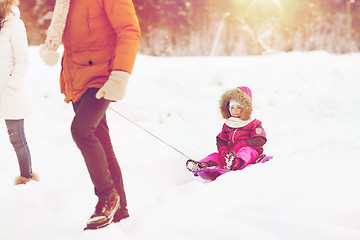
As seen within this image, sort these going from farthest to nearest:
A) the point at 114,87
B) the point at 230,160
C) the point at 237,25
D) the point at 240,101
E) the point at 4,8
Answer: the point at 237,25 < the point at 240,101 < the point at 230,160 < the point at 4,8 < the point at 114,87

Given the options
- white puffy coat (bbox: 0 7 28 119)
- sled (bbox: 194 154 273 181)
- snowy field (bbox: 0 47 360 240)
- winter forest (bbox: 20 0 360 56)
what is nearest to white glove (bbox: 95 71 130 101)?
snowy field (bbox: 0 47 360 240)

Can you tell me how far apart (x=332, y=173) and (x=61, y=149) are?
112 inches

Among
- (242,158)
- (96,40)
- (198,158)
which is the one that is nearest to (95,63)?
(96,40)

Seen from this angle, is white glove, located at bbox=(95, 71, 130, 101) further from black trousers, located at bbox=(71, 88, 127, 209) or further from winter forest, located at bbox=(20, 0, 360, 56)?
winter forest, located at bbox=(20, 0, 360, 56)

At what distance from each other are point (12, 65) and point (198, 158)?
2.19 meters

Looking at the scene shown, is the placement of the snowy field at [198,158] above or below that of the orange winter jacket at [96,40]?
below

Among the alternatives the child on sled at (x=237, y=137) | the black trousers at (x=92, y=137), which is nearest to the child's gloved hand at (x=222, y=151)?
the child on sled at (x=237, y=137)

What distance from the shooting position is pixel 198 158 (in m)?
3.98

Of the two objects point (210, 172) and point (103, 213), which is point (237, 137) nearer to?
point (210, 172)

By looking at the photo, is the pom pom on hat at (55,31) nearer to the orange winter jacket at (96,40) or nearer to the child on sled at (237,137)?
the orange winter jacket at (96,40)

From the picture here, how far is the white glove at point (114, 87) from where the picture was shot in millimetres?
1739

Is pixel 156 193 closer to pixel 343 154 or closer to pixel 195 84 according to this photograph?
pixel 343 154

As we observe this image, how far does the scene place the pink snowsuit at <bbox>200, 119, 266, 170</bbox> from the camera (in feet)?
11.0

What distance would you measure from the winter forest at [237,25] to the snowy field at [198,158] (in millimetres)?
1260
